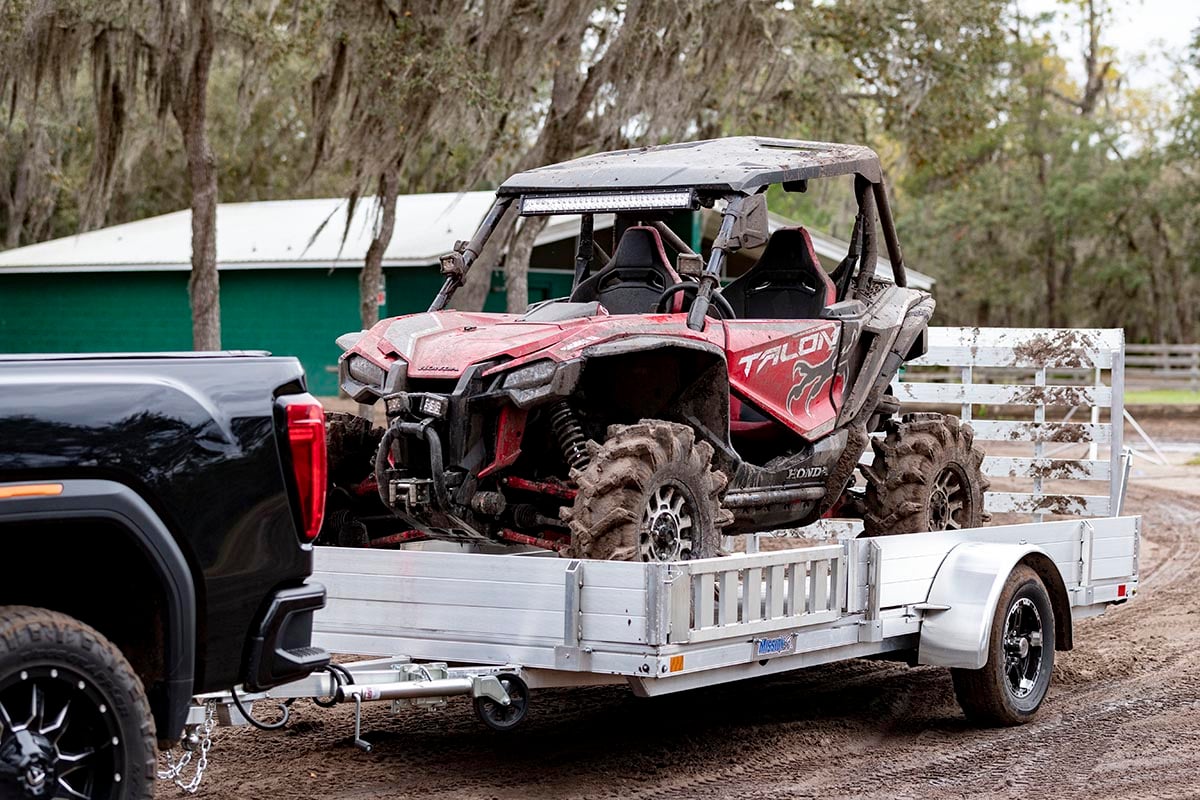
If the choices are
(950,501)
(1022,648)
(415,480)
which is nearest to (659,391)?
A: (415,480)

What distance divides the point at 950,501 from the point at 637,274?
7.83 ft

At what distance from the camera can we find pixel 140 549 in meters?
4.47

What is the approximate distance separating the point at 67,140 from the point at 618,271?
29413 millimetres

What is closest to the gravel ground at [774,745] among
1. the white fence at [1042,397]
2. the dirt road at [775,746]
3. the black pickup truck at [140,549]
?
the dirt road at [775,746]

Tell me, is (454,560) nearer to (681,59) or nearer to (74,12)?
(74,12)

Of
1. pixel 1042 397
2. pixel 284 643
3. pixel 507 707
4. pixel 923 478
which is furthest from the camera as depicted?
pixel 1042 397

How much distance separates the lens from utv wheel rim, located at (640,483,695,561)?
679 cm

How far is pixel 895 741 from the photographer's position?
7547 millimetres

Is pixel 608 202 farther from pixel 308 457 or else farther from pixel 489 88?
pixel 489 88

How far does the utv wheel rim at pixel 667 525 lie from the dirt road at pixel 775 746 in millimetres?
935

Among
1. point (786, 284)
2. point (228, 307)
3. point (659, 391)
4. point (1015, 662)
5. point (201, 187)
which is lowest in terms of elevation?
point (1015, 662)

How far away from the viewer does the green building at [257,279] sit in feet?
95.7

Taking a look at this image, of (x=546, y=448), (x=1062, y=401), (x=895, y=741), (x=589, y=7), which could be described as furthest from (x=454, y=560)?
(x=589, y=7)

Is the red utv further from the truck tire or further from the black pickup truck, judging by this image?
the truck tire
